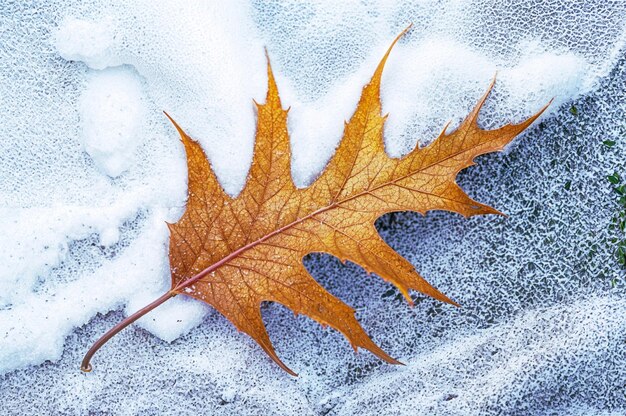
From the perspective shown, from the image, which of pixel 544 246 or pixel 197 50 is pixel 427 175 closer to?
pixel 544 246

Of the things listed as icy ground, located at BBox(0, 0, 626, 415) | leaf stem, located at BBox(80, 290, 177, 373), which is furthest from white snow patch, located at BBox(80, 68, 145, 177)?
leaf stem, located at BBox(80, 290, 177, 373)

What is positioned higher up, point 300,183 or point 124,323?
point 300,183

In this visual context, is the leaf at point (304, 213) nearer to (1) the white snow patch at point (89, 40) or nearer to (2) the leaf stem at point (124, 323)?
(2) the leaf stem at point (124, 323)

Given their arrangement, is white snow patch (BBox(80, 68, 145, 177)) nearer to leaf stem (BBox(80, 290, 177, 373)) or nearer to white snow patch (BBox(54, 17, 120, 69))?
white snow patch (BBox(54, 17, 120, 69))

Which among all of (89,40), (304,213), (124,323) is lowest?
(124,323)

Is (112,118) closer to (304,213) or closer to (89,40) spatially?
(89,40)

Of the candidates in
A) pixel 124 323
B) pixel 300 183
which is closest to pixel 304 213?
pixel 300 183

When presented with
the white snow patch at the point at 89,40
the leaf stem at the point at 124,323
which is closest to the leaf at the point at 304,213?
the leaf stem at the point at 124,323
